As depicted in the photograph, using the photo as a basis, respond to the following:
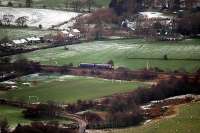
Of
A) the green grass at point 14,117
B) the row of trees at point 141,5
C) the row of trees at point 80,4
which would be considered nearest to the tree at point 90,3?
the row of trees at point 80,4

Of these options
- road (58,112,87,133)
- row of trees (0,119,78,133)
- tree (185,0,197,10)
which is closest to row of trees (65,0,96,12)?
tree (185,0,197,10)

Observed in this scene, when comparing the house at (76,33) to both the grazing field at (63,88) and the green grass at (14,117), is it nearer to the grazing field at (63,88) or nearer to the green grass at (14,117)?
the grazing field at (63,88)

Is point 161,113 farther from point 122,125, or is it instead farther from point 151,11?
point 151,11

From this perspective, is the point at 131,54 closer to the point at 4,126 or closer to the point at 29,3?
the point at 4,126

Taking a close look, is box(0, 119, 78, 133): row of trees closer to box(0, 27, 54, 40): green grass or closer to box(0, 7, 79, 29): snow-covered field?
box(0, 27, 54, 40): green grass

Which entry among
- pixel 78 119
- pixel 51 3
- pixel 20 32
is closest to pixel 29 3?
pixel 51 3

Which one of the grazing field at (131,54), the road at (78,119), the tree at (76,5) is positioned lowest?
the road at (78,119)
